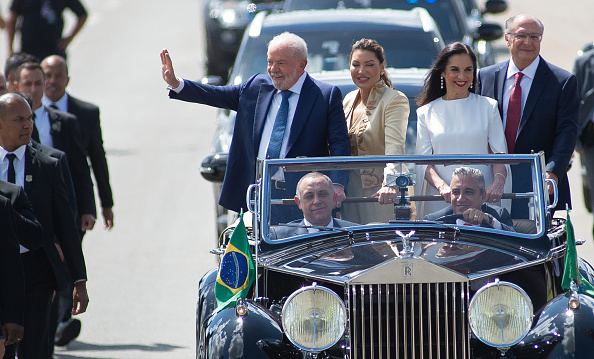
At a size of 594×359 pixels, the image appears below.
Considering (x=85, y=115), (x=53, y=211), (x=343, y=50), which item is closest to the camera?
(x=53, y=211)

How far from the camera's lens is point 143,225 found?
39.9 feet

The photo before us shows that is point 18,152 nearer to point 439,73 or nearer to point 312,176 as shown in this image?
point 312,176

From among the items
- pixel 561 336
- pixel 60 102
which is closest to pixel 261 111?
pixel 60 102

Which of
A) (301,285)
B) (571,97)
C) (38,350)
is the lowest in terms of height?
(38,350)

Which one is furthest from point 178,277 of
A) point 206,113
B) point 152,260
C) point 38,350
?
point 206,113

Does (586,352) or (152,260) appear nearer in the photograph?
(586,352)

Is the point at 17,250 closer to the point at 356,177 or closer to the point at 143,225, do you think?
the point at 356,177

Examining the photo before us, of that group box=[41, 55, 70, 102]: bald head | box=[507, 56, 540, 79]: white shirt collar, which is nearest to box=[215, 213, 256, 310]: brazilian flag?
box=[507, 56, 540, 79]: white shirt collar

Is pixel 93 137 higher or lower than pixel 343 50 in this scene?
lower

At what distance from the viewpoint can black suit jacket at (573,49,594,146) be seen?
9227mm

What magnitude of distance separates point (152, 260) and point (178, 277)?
77 cm

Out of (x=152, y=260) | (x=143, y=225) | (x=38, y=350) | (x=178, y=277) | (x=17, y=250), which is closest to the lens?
(x=17, y=250)

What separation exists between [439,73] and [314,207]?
1.46 m

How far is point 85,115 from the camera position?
8375mm
